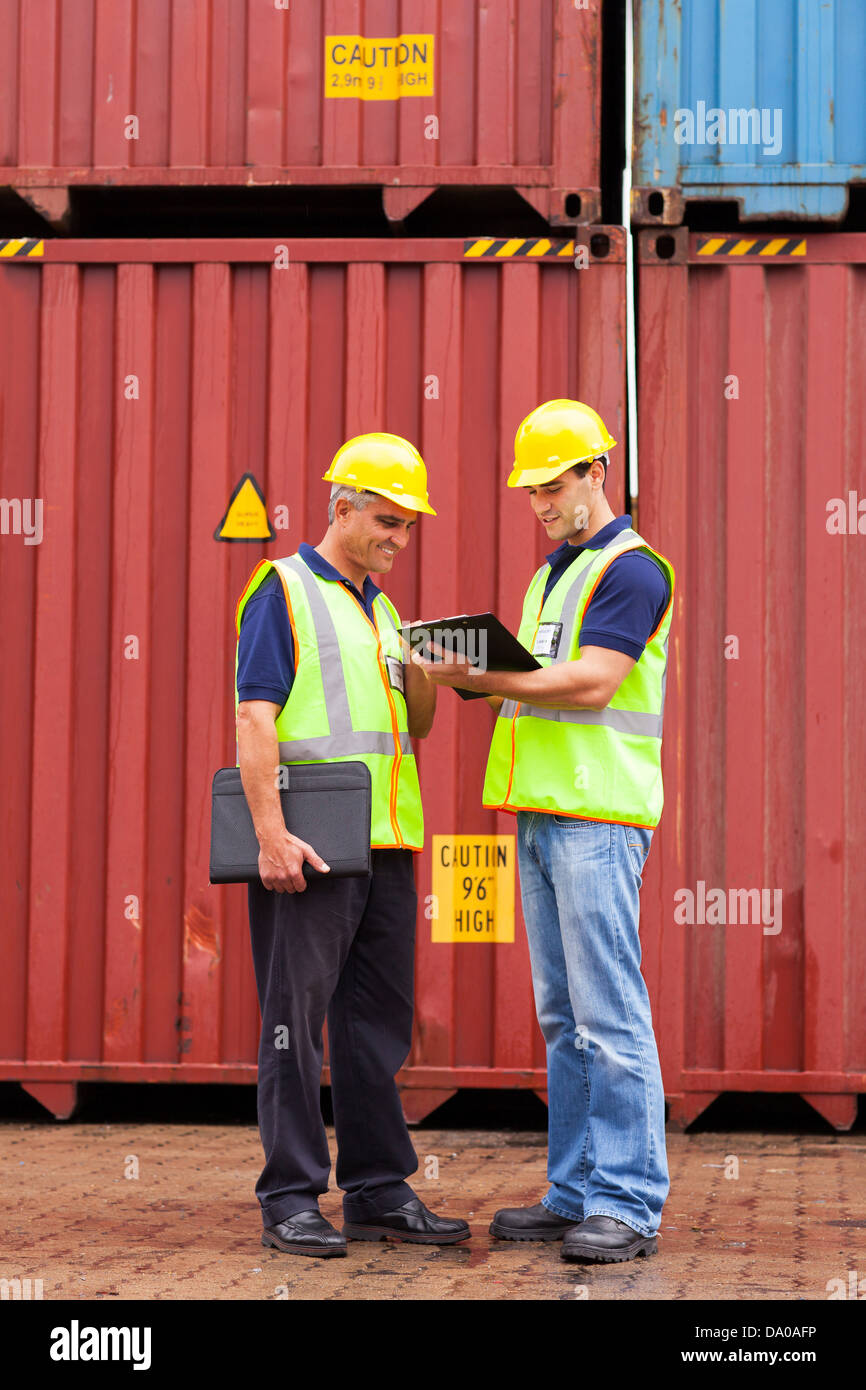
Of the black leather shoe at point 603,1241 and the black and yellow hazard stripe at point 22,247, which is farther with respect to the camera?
the black and yellow hazard stripe at point 22,247

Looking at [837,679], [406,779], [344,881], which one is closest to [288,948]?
[344,881]

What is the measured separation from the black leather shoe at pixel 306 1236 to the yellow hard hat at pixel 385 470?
1.82 m

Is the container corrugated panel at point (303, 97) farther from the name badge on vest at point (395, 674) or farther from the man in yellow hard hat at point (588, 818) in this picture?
the name badge on vest at point (395, 674)

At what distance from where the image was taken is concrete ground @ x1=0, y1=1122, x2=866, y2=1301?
3039mm

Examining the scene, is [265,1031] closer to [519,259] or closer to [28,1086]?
[28,1086]

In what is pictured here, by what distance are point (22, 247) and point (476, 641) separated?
334 cm

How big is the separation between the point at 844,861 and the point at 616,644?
2.36 metres

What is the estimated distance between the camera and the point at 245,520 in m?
5.45

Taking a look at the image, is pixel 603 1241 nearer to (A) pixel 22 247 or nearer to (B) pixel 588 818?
(B) pixel 588 818

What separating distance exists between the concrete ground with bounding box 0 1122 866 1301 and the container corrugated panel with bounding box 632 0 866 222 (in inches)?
143

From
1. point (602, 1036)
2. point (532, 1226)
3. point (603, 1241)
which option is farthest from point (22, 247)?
point (603, 1241)

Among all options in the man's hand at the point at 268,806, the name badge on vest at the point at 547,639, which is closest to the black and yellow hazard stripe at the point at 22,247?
the man's hand at the point at 268,806

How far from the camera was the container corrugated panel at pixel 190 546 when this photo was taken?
211 inches

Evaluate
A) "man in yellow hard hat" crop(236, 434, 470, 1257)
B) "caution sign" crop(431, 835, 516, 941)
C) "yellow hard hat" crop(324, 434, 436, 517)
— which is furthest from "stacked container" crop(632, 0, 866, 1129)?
"yellow hard hat" crop(324, 434, 436, 517)
